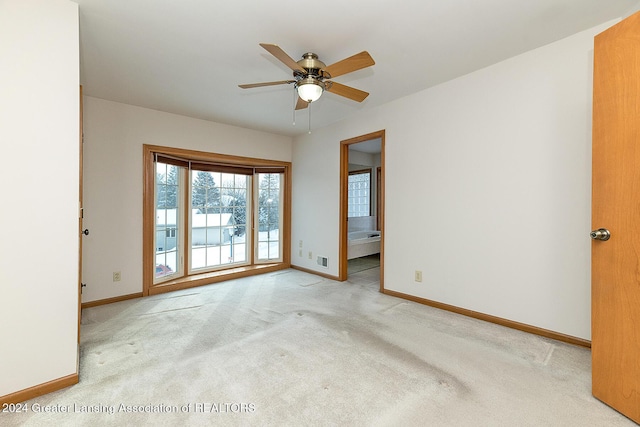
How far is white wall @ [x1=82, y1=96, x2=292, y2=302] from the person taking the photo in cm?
312

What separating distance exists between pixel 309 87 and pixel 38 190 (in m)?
1.80

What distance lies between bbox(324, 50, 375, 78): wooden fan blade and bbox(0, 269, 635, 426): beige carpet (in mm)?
2039

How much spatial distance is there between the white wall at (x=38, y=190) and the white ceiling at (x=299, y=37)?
1.18ft

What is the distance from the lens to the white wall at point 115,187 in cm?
312

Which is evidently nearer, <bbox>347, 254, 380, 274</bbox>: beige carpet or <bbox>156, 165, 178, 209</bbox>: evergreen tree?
<bbox>156, 165, 178, 209</bbox>: evergreen tree

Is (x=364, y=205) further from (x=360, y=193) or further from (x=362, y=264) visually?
(x=362, y=264)

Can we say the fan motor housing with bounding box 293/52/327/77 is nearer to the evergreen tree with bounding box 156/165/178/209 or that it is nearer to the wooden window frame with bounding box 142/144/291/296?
the wooden window frame with bounding box 142/144/291/296

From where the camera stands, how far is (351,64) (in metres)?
1.90

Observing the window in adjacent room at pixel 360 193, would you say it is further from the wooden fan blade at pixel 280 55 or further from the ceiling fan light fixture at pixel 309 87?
the wooden fan blade at pixel 280 55

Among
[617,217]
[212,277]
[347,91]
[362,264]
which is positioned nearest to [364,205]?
[362,264]

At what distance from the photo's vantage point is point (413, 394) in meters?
1.59

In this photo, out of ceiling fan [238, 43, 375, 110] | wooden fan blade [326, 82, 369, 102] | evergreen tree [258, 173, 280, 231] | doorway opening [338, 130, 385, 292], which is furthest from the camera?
doorway opening [338, 130, 385, 292]

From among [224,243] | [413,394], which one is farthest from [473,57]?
[224,243]

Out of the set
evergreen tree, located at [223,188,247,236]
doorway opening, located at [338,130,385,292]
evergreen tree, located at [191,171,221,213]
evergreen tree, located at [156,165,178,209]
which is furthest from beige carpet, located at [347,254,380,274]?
evergreen tree, located at [156,165,178,209]
